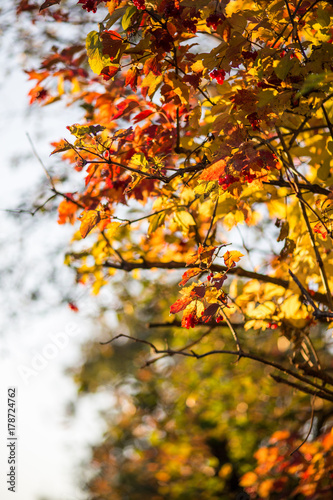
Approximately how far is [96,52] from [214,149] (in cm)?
52

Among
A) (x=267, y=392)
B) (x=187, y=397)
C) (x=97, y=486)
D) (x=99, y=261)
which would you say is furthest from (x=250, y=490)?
(x=97, y=486)

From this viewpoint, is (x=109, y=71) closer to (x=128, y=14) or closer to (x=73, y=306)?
(x=128, y=14)

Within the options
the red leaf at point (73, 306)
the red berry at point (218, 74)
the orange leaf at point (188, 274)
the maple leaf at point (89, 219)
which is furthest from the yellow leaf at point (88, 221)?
the red leaf at point (73, 306)

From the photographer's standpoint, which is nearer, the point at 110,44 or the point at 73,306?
the point at 110,44

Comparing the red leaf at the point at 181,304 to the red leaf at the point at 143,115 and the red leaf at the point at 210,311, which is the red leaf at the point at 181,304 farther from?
the red leaf at the point at 143,115

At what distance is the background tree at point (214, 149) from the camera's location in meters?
1.31

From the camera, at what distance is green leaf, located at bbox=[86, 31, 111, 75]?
52.0 inches

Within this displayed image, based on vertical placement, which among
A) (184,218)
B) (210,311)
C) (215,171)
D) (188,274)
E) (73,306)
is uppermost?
(73,306)

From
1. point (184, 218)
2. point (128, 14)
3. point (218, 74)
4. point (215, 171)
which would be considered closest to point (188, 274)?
point (215, 171)

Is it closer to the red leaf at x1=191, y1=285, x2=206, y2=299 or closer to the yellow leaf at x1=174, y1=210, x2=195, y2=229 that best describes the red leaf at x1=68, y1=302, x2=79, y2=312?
the yellow leaf at x1=174, y1=210, x2=195, y2=229

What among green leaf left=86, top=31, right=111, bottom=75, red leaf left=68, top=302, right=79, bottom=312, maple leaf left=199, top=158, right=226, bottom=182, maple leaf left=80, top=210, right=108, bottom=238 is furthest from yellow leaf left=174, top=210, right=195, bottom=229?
red leaf left=68, top=302, right=79, bottom=312

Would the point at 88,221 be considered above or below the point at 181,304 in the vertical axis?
above

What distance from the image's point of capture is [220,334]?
4.15m

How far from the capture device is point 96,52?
4.34ft
